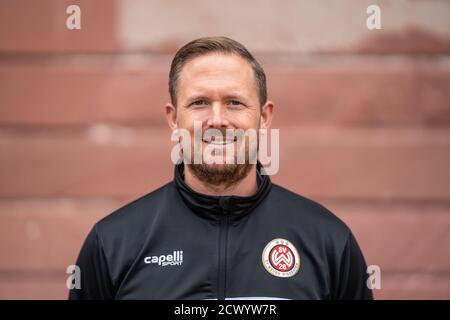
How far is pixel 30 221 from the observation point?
3092 millimetres

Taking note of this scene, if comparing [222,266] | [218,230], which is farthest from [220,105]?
[222,266]

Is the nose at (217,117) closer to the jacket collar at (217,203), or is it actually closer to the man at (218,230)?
the man at (218,230)

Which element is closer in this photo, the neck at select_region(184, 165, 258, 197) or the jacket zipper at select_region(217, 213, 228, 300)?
the jacket zipper at select_region(217, 213, 228, 300)

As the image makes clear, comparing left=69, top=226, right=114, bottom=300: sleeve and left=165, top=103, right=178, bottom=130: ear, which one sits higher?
left=165, top=103, right=178, bottom=130: ear

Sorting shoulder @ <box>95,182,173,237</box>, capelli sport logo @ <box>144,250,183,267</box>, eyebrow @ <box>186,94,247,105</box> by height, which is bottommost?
capelli sport logo @ <box>144,250,183,267</box>

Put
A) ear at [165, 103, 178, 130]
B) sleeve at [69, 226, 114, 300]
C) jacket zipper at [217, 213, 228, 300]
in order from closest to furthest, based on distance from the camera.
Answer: jacket zipper at [217, 213, 228, 300] → sleeve at [69, 226, 114, 300] → ear at [165, 103, 178, 130]

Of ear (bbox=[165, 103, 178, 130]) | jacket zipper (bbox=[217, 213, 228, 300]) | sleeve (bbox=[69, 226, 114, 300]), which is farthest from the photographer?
ear (bbox=[165, 103, 178, 130])

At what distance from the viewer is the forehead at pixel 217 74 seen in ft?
6.81

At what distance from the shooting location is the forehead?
207cm

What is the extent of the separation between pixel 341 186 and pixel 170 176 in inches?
33.6

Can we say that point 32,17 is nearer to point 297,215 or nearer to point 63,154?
point 63,154

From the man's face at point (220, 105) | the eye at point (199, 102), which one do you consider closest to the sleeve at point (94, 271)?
the man's face at point (220, 105)

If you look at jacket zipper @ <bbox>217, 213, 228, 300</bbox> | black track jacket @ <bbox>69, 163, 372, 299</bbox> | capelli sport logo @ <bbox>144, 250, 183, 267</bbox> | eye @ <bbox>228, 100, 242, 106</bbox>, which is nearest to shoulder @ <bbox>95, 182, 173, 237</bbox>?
black track jacket @ <bbox>69, 163, 372, 299</bbox>

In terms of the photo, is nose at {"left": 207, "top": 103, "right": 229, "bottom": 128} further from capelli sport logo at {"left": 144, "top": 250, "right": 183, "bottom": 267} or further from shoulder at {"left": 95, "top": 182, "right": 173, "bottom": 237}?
capelli sport logo at {"left": 144, "top": 250, "right": 183, "bottom": 267}
